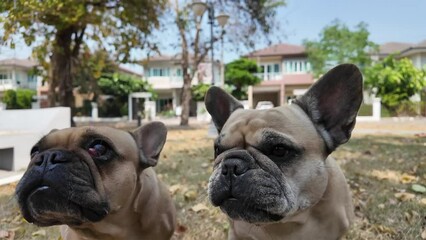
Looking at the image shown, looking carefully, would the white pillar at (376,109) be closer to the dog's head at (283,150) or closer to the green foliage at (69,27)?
the green foliage at (69,27)

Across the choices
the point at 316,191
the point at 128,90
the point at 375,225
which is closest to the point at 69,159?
the point at 316,191

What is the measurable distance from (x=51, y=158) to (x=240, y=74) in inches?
1139

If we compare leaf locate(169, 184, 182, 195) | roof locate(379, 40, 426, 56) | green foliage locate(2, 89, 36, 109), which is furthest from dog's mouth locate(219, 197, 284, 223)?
roof locate(379, 40, 426, 56)

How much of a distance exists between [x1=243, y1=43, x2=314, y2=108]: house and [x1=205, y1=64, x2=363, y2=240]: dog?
32891mm

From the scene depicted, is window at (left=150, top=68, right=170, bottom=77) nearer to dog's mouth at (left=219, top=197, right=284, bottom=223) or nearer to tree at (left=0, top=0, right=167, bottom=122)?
tree at (left=0, top=0, right=167, bottom=122)

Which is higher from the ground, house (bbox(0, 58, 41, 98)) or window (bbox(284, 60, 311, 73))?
window (bbox(284, 60, 311, 73))

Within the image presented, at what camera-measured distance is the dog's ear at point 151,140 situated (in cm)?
225

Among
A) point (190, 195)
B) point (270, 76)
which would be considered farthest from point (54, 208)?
point (270, 76)

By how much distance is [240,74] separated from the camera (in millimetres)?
30375

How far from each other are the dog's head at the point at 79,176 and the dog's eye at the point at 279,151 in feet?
2.43

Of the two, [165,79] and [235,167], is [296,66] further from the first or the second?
[235,167]

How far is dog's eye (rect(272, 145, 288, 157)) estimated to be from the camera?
1.75 m

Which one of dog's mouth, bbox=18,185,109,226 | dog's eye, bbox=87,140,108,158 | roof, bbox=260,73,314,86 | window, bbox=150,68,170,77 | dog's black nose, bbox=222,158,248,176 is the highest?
window, bbox=150,68,170,77

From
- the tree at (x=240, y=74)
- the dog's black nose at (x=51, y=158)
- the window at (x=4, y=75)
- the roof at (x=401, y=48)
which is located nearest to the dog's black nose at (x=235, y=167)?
the dog's black nose at (x=51, y=158)
